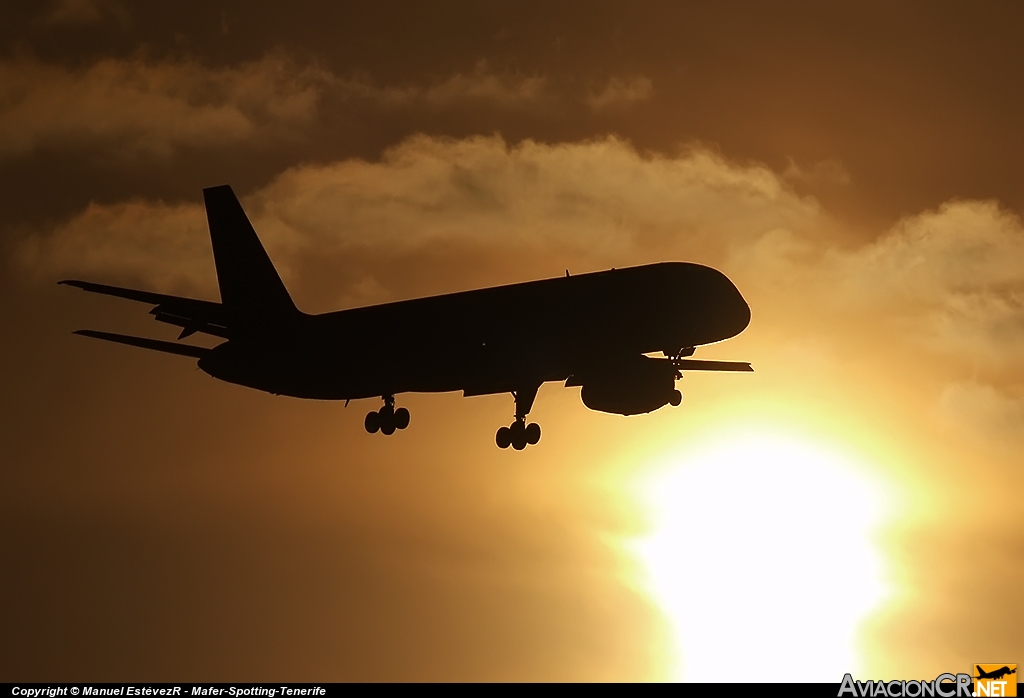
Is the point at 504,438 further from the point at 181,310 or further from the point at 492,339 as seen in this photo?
the point at 181,310

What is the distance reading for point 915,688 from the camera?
156ft

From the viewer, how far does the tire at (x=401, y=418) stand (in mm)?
66250

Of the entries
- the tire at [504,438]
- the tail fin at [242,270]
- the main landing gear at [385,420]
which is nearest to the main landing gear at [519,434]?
the tire at [504,438]

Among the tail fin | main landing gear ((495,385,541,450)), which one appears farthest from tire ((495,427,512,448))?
the tail fin

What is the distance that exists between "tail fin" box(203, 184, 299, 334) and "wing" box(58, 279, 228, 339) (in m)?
1.79

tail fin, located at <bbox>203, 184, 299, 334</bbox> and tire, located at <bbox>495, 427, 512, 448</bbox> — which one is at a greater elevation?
tail fin, located at <bbox>203, 184, 299, 334</bbox>

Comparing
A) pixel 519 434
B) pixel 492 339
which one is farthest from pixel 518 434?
pixel 492 339

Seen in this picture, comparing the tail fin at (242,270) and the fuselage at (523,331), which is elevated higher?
the tail fin at (242,270)

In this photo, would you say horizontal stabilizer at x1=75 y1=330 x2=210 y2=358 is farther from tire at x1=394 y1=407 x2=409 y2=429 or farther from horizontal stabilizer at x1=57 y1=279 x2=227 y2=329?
tire at x1=394 y1=407 x2=409 y2=429

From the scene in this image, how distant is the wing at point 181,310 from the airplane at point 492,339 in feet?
0.23

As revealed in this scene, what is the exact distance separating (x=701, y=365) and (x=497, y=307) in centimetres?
1204

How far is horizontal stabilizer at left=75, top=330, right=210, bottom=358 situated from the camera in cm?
5878

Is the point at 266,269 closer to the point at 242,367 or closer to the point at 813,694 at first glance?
the point at 242,367

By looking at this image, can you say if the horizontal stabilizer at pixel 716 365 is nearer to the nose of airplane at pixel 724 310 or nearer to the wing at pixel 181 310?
the nose of airplane at pixel 724 310
